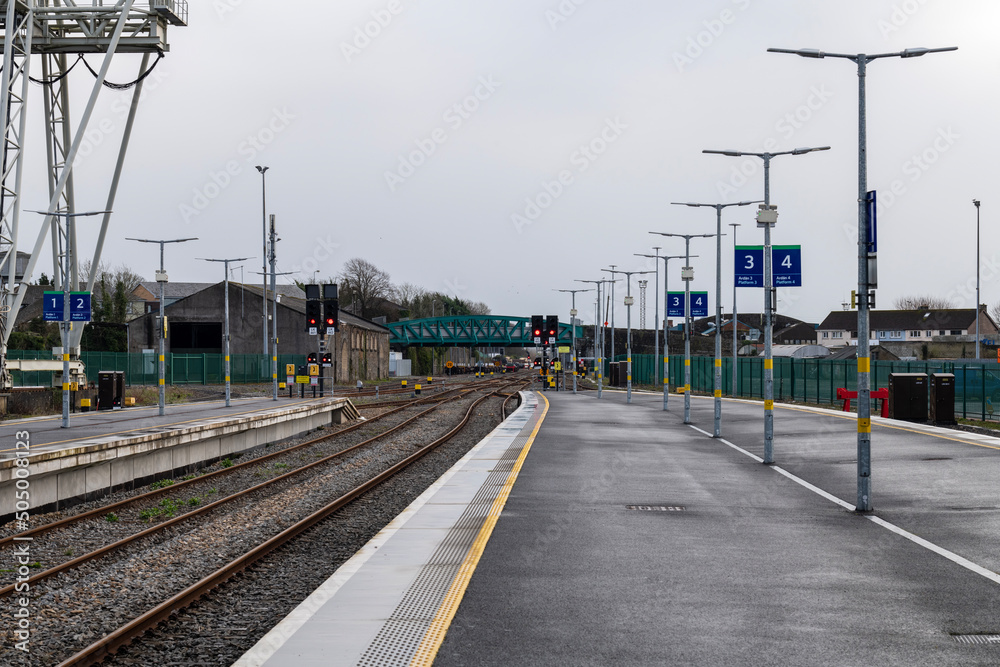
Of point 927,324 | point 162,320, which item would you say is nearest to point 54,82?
point 162,320

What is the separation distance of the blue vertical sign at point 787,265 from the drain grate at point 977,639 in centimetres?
1245

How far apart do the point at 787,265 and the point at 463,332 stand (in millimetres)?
107865

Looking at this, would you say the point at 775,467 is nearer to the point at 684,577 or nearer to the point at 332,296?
the point at 684,577

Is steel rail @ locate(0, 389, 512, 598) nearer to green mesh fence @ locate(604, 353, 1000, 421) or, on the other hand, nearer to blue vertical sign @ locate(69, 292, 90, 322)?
blue vertical sign @ locate(69, 292, 90, 322)

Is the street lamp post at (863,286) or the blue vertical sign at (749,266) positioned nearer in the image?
the street lamp post at (863,286)

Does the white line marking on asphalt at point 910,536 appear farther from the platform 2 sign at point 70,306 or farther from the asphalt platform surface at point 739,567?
the platform 2 sign at point 70,306

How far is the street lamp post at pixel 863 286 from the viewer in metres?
12.7

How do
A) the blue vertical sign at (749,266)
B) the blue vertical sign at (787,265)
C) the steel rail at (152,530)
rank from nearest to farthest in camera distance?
the steel rail at (152,530)
the blue vertical sign at (787,265)
the blue vertical sign at (749,266)

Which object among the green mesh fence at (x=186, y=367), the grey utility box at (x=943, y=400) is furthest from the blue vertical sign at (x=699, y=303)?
the green mesh fence at (x=186, y=367)

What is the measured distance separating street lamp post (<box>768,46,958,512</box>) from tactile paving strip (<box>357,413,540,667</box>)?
4.76 metres

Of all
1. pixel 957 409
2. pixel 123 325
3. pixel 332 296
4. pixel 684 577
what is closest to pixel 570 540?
pixel 684 577

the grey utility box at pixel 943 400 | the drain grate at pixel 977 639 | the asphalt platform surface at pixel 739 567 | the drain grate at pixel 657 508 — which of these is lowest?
the drain grate at pixel 657 508

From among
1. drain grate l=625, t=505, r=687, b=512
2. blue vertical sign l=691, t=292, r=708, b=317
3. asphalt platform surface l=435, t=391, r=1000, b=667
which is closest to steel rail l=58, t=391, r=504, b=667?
asphalt platform surface l=435, t=391, r=1000, b=667

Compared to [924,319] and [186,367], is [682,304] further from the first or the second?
[924,319]
